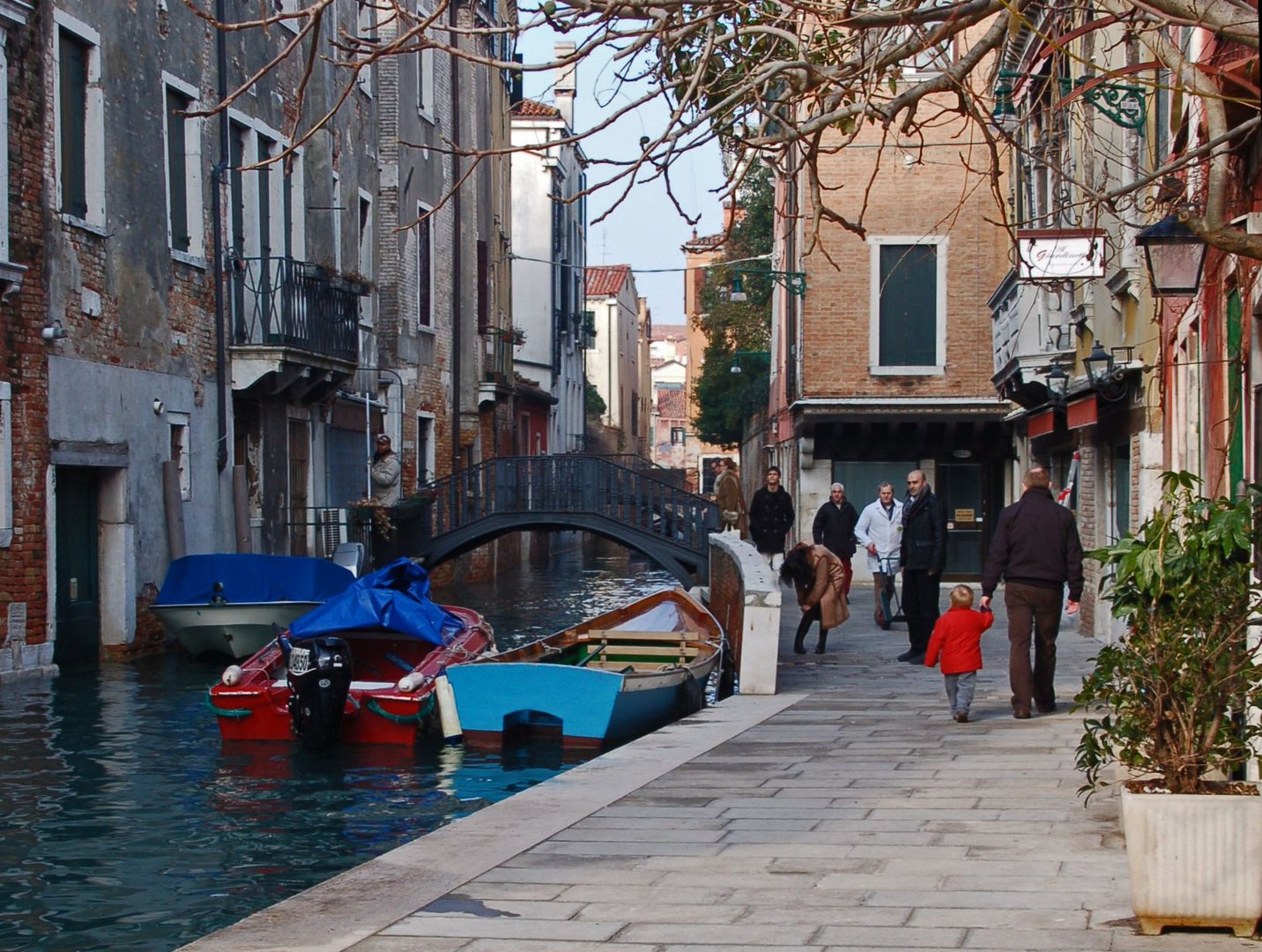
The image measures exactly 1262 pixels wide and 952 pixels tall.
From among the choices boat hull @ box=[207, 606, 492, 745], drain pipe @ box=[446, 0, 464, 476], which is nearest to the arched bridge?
drain pipe @ box=[446, 0, 464, 476]

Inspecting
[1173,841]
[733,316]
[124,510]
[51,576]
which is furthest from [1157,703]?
[733,316]

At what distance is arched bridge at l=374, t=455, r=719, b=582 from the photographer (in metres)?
25.8

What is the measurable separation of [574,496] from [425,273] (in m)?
7.25

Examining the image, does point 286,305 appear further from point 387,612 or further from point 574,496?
point 387,612

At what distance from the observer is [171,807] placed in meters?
10.4

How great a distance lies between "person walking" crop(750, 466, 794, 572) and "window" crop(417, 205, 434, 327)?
421 inches

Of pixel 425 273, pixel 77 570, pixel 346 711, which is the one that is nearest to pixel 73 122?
pixel 77 570

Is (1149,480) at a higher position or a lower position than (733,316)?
lower

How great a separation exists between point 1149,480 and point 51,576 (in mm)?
9951

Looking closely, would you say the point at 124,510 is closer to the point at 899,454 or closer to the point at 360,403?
the point at 360,403

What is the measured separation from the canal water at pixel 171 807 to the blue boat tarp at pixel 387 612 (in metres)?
1.24

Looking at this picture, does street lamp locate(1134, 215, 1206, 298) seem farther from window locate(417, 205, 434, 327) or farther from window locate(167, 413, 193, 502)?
window locate(417, 205, 434, 327)

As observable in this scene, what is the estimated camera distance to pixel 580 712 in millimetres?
12805

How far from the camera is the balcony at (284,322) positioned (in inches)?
834
